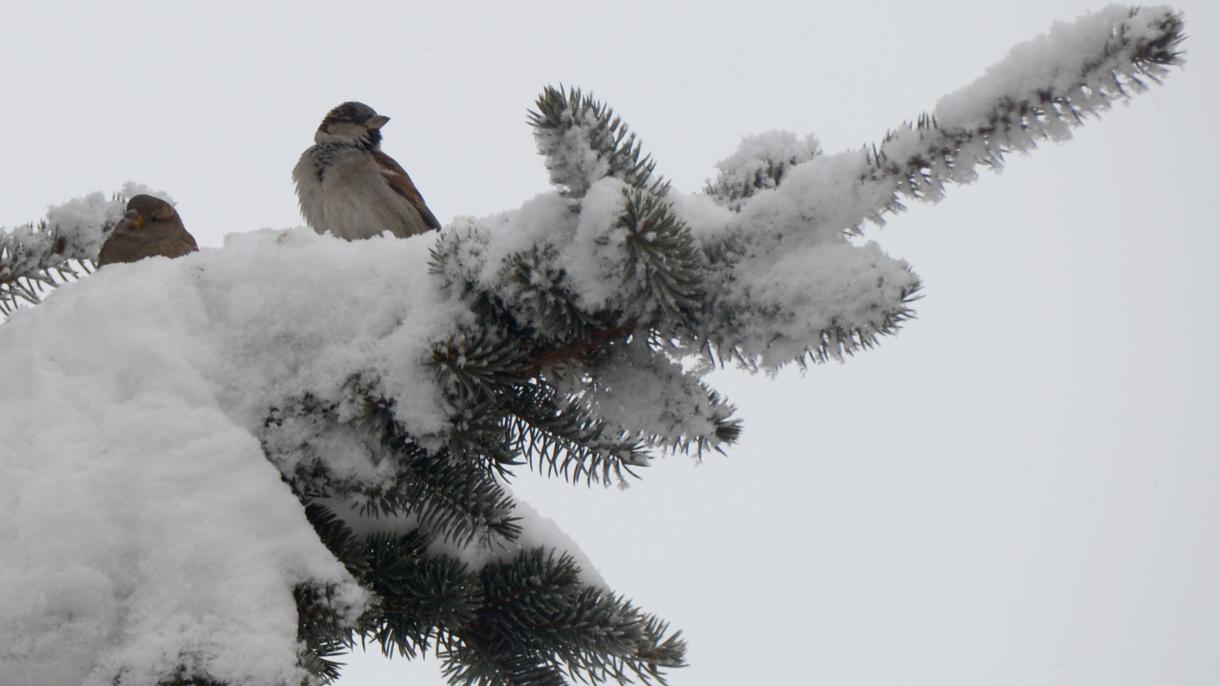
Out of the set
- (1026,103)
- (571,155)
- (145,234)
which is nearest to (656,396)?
(571,155)

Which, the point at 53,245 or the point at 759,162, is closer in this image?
the point at 759,162

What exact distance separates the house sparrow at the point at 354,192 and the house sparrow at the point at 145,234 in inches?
88.0

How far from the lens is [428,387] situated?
5.51 feet

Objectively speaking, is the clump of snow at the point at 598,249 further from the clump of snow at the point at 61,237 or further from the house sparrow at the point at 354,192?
the house sparrow at the point at 354,192

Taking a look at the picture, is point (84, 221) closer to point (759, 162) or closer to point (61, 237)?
point (61, 237)

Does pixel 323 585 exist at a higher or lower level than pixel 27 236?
lower

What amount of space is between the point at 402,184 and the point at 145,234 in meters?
2.75

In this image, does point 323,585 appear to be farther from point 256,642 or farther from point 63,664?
point 63,664

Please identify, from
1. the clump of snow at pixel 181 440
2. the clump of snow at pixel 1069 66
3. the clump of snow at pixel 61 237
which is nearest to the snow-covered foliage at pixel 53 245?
the clump of snow at pixel 61 237

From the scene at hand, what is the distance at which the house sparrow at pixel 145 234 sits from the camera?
2727 mm

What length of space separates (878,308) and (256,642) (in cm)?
99

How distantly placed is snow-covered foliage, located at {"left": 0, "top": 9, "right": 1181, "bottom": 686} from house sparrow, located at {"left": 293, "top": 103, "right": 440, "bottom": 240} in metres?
3.26

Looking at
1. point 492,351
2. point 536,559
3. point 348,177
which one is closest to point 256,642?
point 492,351

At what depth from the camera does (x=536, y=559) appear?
6.48 feet
